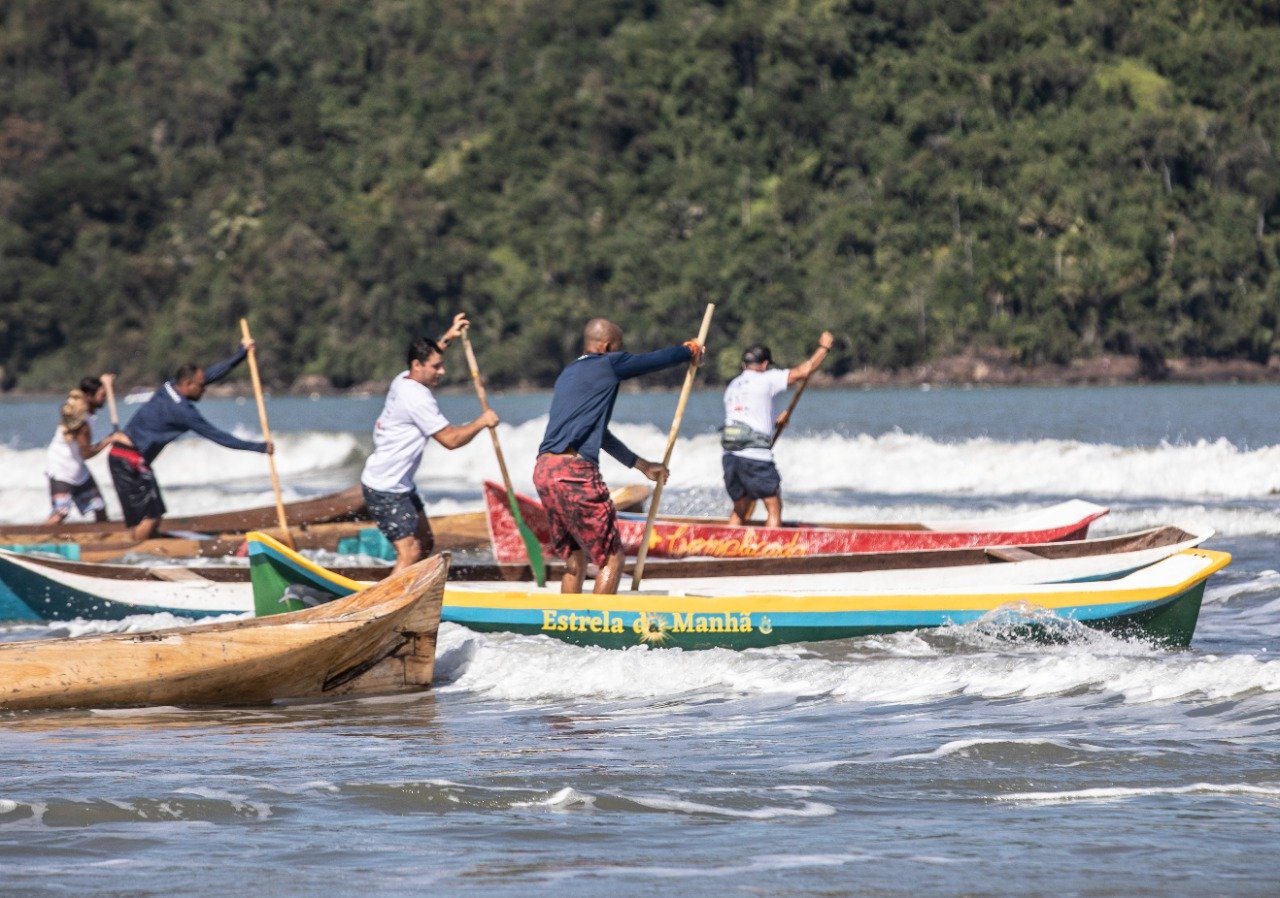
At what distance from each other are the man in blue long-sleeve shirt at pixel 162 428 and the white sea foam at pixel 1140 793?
754 cm

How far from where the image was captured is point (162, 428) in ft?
46.1

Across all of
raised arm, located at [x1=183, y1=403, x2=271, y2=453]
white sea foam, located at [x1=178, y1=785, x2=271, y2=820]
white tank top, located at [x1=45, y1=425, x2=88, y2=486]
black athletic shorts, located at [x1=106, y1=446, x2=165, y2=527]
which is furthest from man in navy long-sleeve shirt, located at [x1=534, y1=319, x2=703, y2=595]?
white tank top, located at [x1=45, y1=425, x2=88, y2=486]

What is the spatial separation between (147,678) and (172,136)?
127953 mm

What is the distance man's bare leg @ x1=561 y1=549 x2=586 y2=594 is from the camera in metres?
10.5

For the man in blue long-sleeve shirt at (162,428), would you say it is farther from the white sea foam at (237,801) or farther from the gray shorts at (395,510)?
the white sea foam at (237,801)

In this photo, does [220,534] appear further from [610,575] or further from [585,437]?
[585,437]

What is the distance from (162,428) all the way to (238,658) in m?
5.33

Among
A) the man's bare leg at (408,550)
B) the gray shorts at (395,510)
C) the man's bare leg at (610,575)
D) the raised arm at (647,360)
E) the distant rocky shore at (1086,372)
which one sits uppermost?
the raised arm at (647,360)

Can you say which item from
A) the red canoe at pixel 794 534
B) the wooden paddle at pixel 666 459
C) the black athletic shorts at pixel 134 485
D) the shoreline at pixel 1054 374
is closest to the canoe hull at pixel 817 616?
the wooden paddle at pixel 666 459

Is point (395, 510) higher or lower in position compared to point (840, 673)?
higher

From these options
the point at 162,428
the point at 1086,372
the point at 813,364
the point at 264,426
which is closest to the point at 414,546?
the point at 264,426

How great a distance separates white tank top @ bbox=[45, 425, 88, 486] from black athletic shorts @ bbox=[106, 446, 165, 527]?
1804 millimetres

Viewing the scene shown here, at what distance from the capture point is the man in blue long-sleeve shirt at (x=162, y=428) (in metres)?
13.7

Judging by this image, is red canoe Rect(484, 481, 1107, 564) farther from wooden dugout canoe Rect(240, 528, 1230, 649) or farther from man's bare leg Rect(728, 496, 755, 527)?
wooden dugout canoe Rect(240, 528, 1230, 649)
